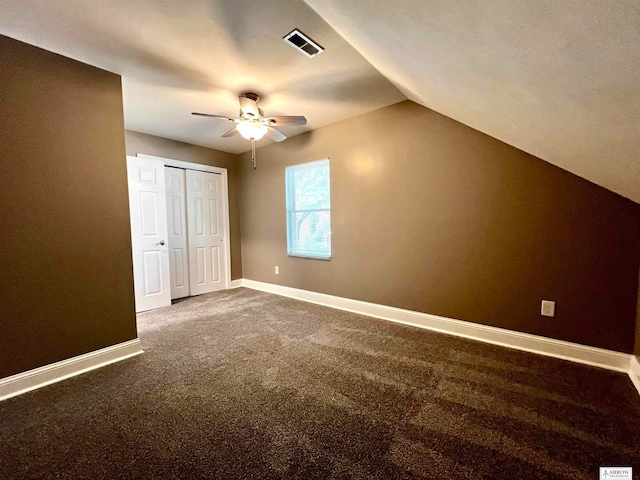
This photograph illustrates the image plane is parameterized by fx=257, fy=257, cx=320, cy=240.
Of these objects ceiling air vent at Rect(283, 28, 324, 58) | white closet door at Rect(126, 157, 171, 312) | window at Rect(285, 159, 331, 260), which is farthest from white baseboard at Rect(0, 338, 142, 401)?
ceiling air vent at Rect(283, 28, 324, 58)

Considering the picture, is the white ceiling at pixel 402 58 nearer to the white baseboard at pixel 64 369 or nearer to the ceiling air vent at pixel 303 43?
the ceiling air vent at pixel 303 43

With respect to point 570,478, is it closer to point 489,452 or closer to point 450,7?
point 489,452

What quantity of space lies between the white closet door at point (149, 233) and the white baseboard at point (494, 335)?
7.65 ft

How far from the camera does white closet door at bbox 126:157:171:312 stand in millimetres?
3400

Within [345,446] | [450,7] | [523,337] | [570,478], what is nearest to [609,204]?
[523,337]

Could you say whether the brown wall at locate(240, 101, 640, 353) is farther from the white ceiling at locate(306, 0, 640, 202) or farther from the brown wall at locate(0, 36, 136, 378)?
the brown wall at locate(0, 36, 136, 378)

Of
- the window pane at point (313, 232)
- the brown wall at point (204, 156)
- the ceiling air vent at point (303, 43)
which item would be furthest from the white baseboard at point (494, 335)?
the ceiling air vent at point (303, 43)

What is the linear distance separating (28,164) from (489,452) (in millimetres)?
3409

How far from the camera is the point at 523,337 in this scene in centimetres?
232

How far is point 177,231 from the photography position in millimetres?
4121

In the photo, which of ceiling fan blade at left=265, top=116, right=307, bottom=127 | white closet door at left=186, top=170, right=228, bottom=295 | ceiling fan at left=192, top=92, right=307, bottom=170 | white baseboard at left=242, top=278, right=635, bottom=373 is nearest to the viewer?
white baseboard at left=242, top=278, right=635, bottom=373

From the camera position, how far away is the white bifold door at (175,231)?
136 inches

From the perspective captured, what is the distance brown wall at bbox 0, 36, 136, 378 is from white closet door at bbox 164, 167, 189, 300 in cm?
179

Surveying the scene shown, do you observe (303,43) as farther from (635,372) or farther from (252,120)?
(635,372)
